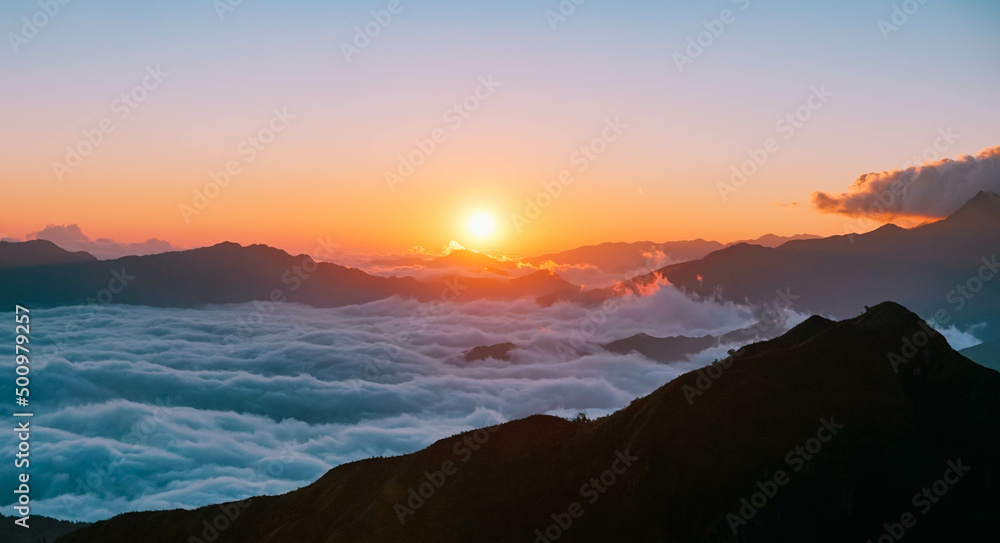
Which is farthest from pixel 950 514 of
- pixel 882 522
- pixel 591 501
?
pixel 591 501

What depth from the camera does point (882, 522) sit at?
148 feet

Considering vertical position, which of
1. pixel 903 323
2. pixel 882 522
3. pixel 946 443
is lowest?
pixel 882 522

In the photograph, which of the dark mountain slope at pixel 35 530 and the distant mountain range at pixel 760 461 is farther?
the dark mountain slope at pixel 35 530

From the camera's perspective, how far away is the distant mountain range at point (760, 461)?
45.3 metres

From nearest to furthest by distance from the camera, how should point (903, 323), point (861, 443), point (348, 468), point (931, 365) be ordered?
point (861, 443) < point (931, 365) < point (903, 323) < point (348, 468)

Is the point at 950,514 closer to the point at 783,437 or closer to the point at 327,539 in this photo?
the point at 783,437

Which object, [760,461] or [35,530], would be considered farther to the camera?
[35,530]

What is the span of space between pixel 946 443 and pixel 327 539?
2093 inches

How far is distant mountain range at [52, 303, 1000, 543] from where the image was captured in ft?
149

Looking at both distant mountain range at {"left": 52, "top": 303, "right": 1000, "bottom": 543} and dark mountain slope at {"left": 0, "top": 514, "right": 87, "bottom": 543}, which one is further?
dark mountain slope at {"left": 0, "top": 514, "right": 87, "bottom": 543}

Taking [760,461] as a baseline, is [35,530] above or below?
above

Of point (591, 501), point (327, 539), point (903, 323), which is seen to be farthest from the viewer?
point (327, 539)

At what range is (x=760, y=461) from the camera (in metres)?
47.2

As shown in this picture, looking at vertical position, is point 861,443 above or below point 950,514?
above
